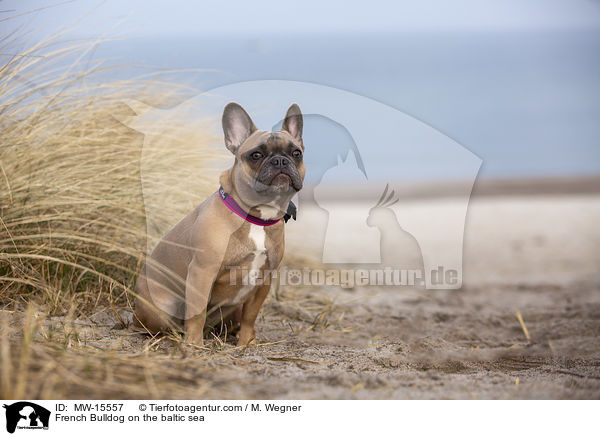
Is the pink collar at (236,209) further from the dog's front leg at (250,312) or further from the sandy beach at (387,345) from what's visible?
the sandy beach at (387,345)

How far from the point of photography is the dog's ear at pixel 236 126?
281cm

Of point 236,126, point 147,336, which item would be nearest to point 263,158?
point 236,126

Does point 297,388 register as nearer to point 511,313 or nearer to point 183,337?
point 183,337

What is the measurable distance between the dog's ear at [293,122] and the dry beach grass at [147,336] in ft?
3.40

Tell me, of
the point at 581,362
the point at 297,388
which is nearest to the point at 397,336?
the point at 581,362

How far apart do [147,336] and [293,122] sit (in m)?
1.42

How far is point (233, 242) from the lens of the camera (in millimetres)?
2689

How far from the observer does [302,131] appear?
2.96 meters

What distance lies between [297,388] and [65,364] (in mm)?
853

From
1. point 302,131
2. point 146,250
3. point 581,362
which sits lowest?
point 581,362

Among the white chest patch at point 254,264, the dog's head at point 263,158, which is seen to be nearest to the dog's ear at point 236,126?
the dog's head at point 263,158

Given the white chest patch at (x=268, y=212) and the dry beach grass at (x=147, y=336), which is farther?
the white chest patch at (x=268, y=212)
